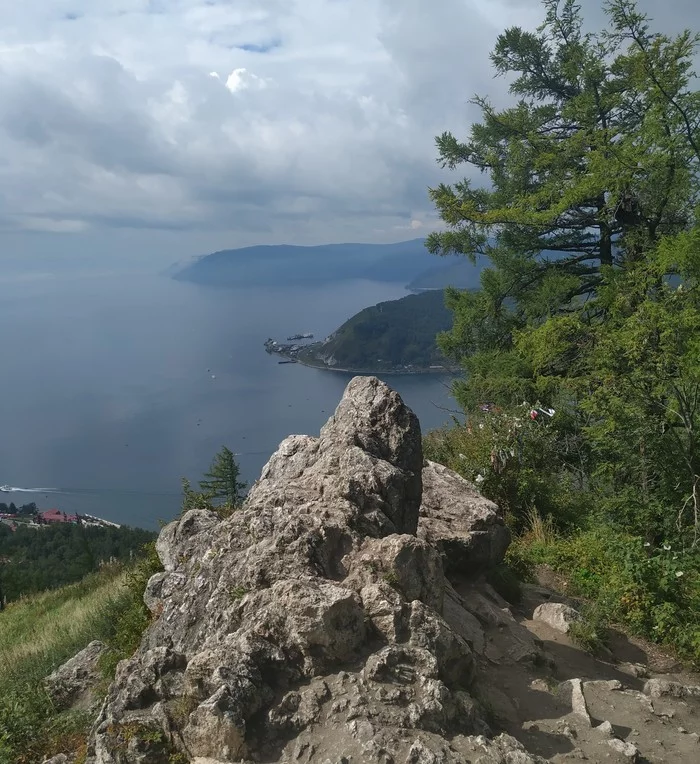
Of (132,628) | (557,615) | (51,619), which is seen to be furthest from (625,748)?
(51,619)

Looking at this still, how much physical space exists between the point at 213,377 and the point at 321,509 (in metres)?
130

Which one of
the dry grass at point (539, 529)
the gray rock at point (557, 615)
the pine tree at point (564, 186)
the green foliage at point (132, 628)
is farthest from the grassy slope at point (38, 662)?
the pine tree at point (564, 186)

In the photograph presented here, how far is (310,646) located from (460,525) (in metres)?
3.54

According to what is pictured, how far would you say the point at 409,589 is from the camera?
14.3ft

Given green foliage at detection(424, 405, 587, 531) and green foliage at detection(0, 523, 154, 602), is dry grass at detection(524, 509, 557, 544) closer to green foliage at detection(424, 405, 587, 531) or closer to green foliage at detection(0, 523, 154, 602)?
green foliage at detection(424, 405, 587, 531)

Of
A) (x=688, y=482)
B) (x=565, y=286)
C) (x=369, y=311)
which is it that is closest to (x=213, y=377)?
(x=369, y=311)

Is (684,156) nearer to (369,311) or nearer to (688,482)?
(688,482)

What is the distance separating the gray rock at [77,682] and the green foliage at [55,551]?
78.8 feet

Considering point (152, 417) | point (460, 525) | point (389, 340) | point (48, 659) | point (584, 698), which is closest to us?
point (584, 698)

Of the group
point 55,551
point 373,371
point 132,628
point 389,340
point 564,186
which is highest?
point 564,186

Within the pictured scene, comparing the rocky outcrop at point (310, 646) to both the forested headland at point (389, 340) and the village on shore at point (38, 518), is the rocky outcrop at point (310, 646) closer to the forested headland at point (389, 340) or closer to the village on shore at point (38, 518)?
the village on shore at point (38, 518)

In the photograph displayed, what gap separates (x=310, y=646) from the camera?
149 inches

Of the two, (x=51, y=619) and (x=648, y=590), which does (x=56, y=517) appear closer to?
(x=51, y=619)

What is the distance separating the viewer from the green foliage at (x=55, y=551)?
31.2m
